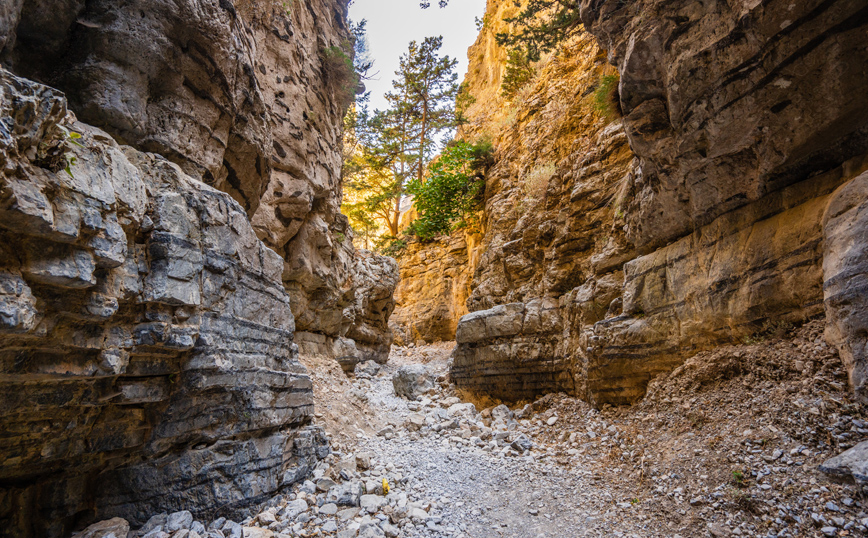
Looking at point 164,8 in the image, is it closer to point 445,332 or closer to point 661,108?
point 661,108

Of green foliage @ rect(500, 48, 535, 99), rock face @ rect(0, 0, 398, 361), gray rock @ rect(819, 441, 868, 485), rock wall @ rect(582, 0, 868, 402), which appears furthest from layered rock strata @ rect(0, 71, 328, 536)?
green foliage @ rect(500, 48, 535, 99)

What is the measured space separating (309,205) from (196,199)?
196 inches

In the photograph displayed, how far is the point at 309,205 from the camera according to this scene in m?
9.09

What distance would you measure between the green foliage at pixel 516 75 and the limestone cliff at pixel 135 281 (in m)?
12.2

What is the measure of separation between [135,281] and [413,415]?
6.11m

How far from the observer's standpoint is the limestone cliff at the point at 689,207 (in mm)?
4105

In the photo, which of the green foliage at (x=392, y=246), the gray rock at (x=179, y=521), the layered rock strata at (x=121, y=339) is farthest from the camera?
the green foliage at (x=392, y=246)

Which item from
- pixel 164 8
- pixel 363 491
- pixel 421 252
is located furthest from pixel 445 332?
pixel 164 8

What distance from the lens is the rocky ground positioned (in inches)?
144

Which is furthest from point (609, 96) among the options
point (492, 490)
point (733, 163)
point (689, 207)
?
point (492, 490)

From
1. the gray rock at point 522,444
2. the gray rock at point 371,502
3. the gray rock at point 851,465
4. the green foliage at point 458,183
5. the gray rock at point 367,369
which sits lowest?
the gray rock at point 371,502

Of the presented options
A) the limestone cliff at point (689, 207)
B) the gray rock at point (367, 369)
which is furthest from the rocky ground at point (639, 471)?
the gray rock at point (367, 369)

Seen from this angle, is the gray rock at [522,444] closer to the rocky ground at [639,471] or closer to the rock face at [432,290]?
the rocky ground at [639,471]

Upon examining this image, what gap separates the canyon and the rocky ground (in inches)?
1.2
